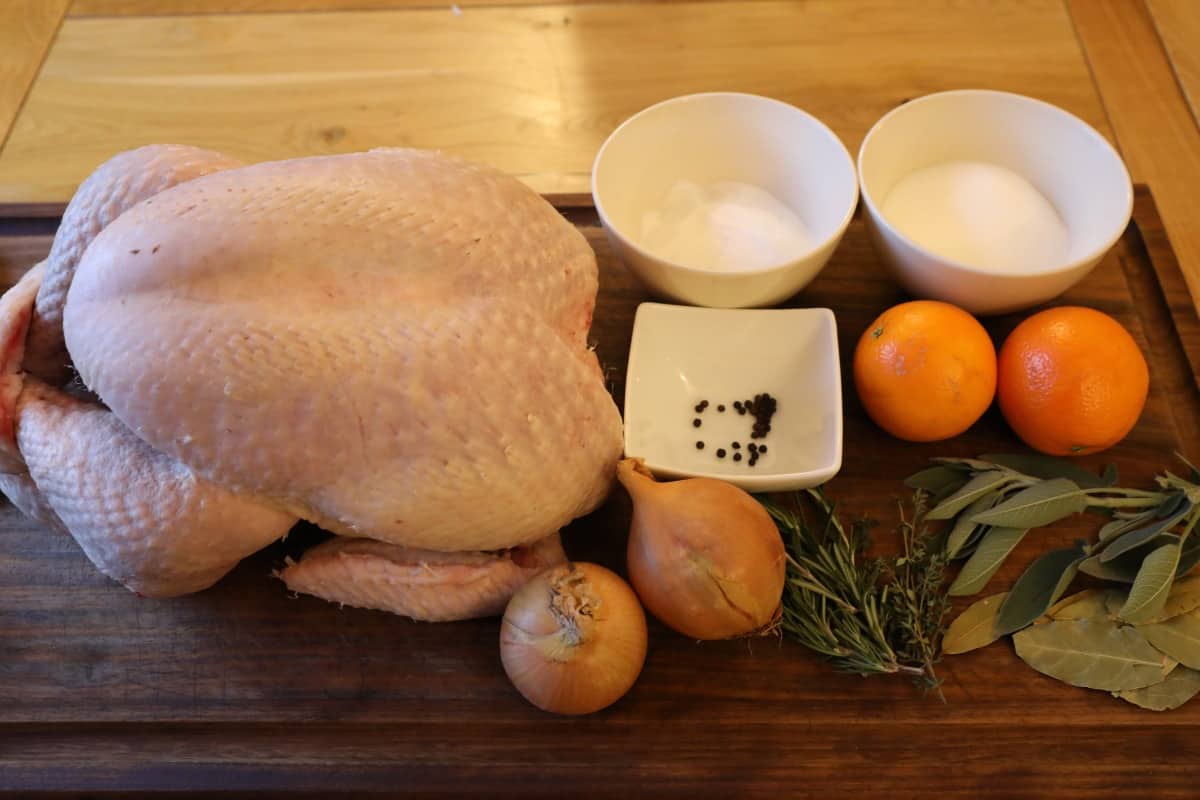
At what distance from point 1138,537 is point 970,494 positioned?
0.58 ft

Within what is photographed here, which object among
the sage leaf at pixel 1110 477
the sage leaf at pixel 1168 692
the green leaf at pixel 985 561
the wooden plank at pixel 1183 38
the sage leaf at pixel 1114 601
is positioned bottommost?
the sage leaf at pixel 1168 692

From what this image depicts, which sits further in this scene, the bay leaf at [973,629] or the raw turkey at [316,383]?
the bay leaf at [973,629]

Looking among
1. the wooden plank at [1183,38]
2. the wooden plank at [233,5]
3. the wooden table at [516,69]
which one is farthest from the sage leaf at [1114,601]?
the wooden plank at [233,5]

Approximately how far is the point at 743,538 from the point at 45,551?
0.83 meters

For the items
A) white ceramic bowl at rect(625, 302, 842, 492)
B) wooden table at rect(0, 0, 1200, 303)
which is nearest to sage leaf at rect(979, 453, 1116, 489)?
white ceramic bowl at rect(625, 302, 842, 492)

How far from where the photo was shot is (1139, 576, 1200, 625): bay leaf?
39.5 inches

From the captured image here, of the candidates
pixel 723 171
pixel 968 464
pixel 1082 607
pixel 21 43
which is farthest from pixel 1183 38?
pixel 21 43

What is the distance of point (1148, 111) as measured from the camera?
5.19 feet

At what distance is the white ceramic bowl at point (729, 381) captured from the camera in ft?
3.76

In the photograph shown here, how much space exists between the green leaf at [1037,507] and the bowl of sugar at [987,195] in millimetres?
251

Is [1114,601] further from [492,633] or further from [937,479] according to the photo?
[492,633]

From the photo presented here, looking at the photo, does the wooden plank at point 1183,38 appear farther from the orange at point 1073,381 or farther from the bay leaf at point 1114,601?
the bay leaf at point 1114,601

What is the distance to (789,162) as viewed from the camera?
1296mm

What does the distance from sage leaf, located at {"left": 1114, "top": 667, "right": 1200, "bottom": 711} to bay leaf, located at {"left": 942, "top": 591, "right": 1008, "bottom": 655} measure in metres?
0.14
